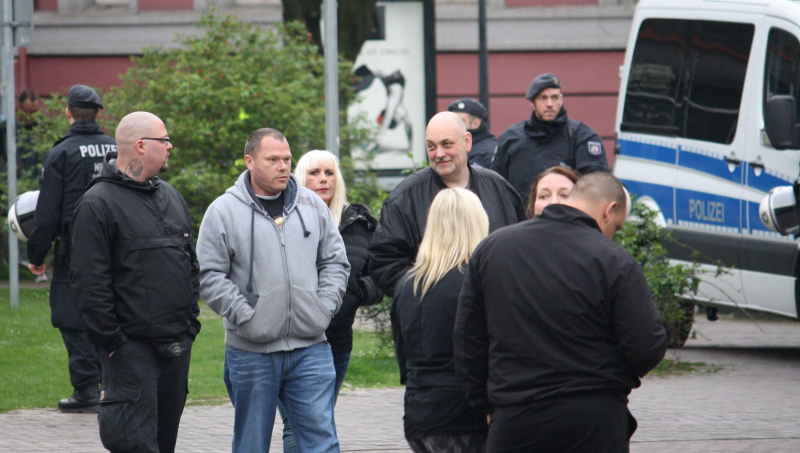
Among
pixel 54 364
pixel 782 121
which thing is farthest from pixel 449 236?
pixel 54 364

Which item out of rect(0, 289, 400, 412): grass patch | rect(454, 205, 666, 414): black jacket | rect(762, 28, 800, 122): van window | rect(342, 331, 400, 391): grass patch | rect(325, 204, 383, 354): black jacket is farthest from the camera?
rect(762, 28, 800, 122): van window

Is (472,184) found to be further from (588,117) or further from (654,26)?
(588,117)

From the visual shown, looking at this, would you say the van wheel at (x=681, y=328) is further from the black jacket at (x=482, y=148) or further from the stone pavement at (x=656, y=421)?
the black jacket at (x=482, y=148)

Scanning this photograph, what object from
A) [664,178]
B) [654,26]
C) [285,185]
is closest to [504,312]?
[285,185]

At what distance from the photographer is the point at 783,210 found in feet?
26.9

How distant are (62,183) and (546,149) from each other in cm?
334

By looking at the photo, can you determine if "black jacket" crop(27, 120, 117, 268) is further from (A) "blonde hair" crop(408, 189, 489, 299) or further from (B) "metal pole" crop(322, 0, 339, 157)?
(A) "blonde hair" crop(408, 189, 489, 299)

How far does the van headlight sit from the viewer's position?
8125mm

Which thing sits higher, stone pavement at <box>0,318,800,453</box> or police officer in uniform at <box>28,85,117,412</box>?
police officer in uniform at <box>28,85,117,412</box>

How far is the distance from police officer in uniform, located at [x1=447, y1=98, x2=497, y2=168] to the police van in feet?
6.88

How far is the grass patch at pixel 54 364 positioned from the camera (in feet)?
25.1

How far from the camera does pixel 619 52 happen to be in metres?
19.6

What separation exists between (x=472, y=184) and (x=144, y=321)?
5.52 feet

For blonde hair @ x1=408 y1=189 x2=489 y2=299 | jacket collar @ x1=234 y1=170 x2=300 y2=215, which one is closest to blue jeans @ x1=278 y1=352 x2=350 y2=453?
jacket collar @ x1=234 y1=170 x2=300 y2=215
